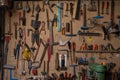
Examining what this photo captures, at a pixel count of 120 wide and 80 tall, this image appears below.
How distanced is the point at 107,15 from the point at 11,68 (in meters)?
1.81

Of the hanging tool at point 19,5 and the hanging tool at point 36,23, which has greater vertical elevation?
the hanging tool at point 19,5

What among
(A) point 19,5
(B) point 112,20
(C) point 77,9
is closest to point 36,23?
(A) point 19,5

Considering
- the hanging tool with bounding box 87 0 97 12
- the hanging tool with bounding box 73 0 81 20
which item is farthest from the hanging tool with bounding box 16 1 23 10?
the hanging tool with bounding box 87 0 97 12

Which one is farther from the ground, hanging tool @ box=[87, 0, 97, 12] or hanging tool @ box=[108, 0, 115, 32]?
hanging tool @ box=[87, 0, 97, 12]

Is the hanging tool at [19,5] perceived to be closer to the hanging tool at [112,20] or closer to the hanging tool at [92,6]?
the hanging tool at [92,6]

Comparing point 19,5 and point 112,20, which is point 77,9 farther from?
point 19,5

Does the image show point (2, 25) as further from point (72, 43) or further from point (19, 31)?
point (72, 43)

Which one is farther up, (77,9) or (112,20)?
(77,9)

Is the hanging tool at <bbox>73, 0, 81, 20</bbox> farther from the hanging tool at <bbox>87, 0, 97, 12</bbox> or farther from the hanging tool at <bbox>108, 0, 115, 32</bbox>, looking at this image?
the hanging tool at <bbox>108, 0, 115, 32</bbox>

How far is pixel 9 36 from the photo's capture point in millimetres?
3865

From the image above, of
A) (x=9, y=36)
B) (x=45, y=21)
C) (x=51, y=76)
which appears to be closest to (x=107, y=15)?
(x=45, y=21)

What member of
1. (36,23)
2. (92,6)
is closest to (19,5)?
(36,23)

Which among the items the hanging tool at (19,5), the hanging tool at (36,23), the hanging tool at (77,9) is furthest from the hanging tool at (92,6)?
the hanging tool at (19,5)

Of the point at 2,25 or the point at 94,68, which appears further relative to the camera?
the point at 2,25
